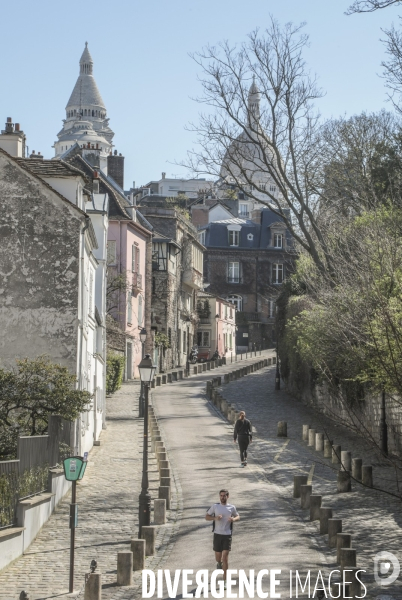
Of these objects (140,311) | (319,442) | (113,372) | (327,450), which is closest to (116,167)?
(140,311)

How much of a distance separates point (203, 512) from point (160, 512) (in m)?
1.13

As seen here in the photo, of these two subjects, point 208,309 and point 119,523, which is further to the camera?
point 208,309

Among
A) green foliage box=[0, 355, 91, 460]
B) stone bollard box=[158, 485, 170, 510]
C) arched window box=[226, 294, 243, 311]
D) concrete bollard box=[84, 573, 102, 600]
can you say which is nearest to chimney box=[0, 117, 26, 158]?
green foliage box=[0, 355, 91, 460]

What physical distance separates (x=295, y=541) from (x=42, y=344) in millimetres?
10653

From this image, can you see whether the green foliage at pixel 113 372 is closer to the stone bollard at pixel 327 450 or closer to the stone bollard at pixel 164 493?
the stone bollard at pixel 327 450

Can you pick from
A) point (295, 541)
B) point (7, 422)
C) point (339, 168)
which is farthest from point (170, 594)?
point (339, 168)

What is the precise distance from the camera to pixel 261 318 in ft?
324

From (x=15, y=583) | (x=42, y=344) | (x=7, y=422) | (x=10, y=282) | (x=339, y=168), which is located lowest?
(x=15, y=583)

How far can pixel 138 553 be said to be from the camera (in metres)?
16.2

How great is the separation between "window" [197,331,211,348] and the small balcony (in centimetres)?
2257

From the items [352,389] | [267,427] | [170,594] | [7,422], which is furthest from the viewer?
[267,427]

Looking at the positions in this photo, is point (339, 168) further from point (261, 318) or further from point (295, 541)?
point (261, 318)

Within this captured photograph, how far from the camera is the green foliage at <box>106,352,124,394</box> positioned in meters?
45.1

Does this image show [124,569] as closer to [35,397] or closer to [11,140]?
[35,397]
